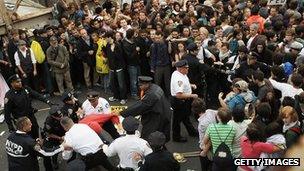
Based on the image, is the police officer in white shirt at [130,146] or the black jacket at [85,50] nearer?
the police officer in white shirt at [130,146]

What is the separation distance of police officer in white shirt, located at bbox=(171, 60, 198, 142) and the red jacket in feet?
4.45

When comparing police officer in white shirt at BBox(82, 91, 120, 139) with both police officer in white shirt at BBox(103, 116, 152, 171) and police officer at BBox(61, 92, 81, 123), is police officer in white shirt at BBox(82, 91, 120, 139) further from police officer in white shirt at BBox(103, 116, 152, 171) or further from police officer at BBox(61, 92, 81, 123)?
police officer in white shirt at BBox(103, 116, 152, 171)

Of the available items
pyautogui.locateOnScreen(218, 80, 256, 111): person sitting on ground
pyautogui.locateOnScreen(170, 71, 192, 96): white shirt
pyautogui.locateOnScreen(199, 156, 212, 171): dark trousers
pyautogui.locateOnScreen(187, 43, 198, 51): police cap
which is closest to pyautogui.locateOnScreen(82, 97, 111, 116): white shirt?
pyautogui.locateOnScreen(170, 71, 192, 96): white shirt

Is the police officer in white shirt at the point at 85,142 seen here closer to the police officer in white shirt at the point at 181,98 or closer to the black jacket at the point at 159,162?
the black jacket at the point at 159,162

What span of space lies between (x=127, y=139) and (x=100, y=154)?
0.89m

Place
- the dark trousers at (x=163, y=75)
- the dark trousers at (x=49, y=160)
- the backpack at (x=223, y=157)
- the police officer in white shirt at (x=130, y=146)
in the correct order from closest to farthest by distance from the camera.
Answer: the backpack at (x=223, y=157)
the police officer in white shirt at (x=130, y=146)
the dark trousers at (x=49, y=160)
the dark trousers at (x=163, y=75)

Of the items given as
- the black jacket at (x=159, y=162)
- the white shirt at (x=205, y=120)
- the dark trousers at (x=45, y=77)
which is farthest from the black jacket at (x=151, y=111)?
the dark trousers at (x=45, y=77)

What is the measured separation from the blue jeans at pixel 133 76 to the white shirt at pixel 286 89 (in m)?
4.18

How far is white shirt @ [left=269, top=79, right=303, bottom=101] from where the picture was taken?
7.93 meters

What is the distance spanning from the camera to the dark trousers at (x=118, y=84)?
11648mm

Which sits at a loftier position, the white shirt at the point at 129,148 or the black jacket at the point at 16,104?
the white shirt at the point at 129,148

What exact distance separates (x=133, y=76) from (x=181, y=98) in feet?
9.23

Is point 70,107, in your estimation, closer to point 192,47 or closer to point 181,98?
point 181,98

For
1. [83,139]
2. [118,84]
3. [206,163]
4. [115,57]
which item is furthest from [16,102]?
[206,163]
